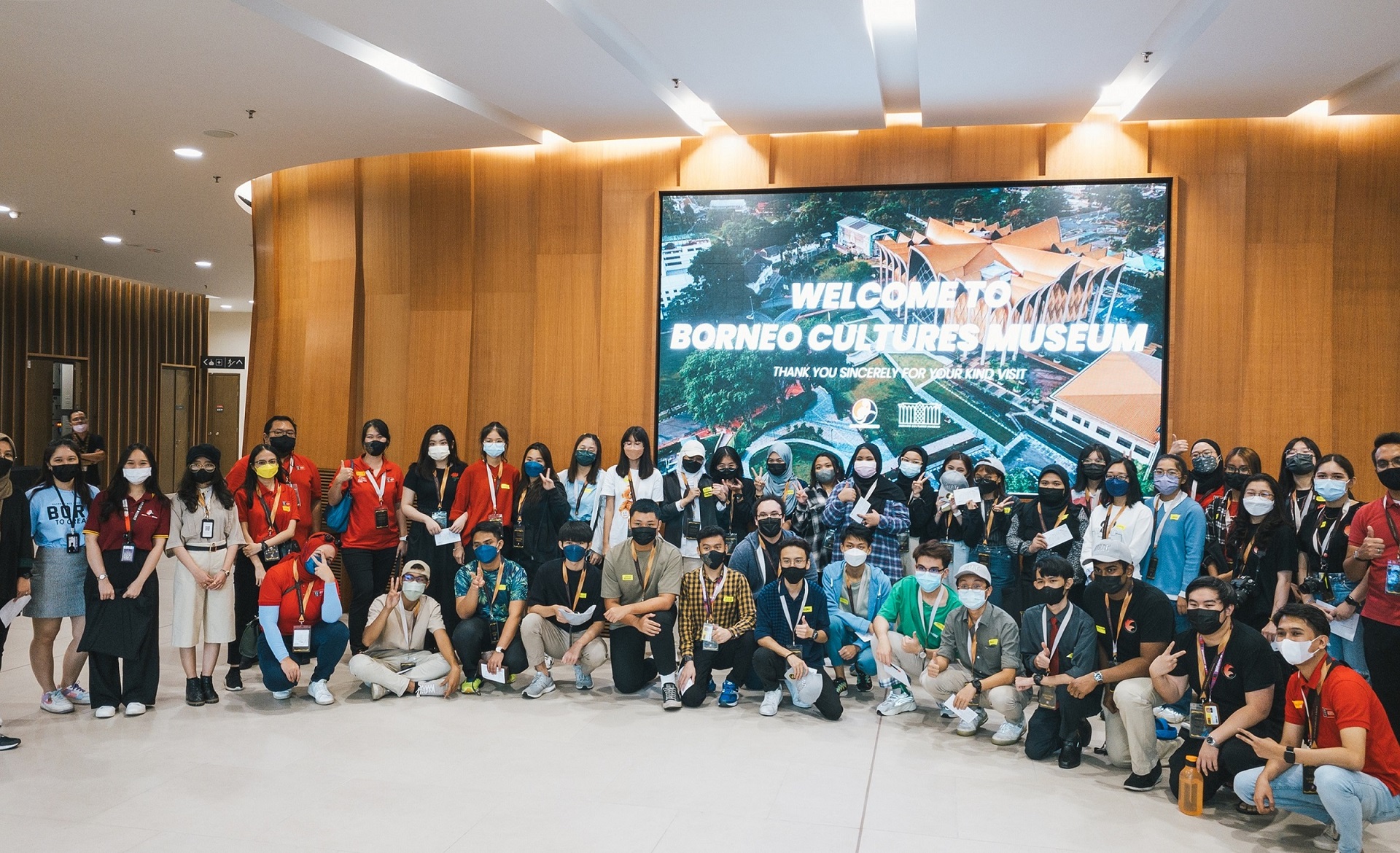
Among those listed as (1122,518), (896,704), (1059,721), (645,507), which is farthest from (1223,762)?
(645,507)

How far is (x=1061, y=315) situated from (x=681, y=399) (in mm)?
3046

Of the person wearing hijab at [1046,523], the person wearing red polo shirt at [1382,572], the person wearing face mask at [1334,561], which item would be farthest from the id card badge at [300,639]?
the person wearing red polo shirt at [1382,572]

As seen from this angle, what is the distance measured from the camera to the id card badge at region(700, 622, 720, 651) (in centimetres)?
593

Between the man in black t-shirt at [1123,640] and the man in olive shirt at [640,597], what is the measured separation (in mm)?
2401

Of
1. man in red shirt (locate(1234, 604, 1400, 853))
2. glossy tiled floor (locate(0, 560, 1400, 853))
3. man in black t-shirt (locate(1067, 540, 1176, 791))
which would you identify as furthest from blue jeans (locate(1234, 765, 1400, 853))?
man in black t-shirt (locate(1067, 540, 1176, 791))

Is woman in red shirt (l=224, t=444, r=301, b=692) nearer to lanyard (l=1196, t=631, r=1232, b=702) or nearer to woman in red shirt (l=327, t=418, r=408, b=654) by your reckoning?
woman in red shirt (l=327, t=418, r=408, b=654)

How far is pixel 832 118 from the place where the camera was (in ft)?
→ 25.3

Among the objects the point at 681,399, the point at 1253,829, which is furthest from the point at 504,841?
the point at 681,399

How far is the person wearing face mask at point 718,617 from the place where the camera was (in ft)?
19.8

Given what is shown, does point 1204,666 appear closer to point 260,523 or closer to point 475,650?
Result: point 475,650

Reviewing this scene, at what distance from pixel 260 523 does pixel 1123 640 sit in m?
5.09

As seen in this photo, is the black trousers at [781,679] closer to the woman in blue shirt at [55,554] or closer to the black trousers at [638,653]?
the black trousers at [638,653]

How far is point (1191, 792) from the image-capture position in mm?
4348

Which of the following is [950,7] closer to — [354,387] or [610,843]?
[610,843]
